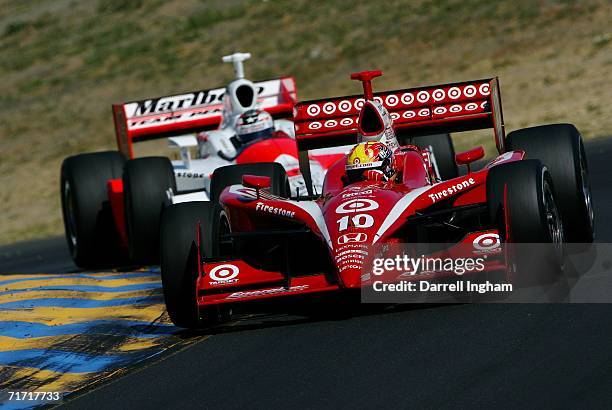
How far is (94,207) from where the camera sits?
541 inches

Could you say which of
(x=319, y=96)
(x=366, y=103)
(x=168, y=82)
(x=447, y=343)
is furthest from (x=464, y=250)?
(x=168, y=82)

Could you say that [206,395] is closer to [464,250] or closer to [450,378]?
[450,378]

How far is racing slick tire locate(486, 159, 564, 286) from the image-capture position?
7.75m

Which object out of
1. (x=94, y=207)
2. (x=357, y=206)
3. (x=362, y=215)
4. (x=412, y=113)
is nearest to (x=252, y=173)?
(x=412, y=113)

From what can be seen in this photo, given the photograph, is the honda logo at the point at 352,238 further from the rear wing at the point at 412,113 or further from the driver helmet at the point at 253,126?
the driver helmet at the point at 253,126

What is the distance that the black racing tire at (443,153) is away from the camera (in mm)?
13969

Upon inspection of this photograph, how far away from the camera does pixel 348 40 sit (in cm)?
3959

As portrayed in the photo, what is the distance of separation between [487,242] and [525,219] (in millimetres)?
277

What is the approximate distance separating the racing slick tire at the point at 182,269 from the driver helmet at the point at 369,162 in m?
1.20

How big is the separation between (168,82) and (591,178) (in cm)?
2576

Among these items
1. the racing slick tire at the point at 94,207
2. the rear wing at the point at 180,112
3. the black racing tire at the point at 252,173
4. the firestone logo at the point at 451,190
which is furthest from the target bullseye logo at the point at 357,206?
the rear wing at the point at 180,112

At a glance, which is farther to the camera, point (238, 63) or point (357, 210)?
point (238, 63)

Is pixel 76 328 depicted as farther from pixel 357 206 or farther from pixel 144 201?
pixel 144 201

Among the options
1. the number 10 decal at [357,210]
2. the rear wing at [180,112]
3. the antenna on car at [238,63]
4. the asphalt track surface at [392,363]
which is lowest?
the asphalt track surface at [392,363]
